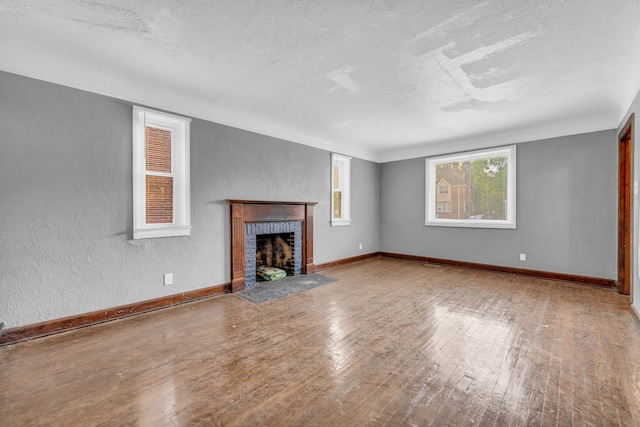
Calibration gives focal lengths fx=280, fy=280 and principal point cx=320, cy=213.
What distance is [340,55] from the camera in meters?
2.59

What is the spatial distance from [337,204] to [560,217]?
3.86m

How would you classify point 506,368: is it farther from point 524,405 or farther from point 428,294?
point 428,294

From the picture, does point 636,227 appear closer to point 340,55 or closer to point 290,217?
point 340,55

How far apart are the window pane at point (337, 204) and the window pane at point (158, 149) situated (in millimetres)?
3351

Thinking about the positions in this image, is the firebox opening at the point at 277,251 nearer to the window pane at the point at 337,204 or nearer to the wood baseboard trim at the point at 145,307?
the wood baseboard trim at the point at 145,307

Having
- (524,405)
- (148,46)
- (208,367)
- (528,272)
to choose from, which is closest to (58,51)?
(148,46)

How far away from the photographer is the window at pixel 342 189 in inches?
237

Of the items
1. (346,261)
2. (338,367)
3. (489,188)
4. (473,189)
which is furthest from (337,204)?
(338,367)

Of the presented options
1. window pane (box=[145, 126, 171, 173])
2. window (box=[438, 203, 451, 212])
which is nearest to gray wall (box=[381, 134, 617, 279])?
window (box=[438, 203, 451, 212])

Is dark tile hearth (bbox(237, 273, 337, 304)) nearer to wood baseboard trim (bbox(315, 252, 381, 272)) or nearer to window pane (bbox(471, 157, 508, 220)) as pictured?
wood baseboard trim (bbox(315, 252, 381, 272))

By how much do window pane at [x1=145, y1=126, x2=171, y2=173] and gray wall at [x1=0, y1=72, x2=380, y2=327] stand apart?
0.87ft

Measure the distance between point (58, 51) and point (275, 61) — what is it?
1.91m

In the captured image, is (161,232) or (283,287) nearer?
(161,232)

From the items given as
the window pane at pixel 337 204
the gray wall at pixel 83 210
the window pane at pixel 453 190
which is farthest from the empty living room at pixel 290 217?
the window pane at pixel 337 204
